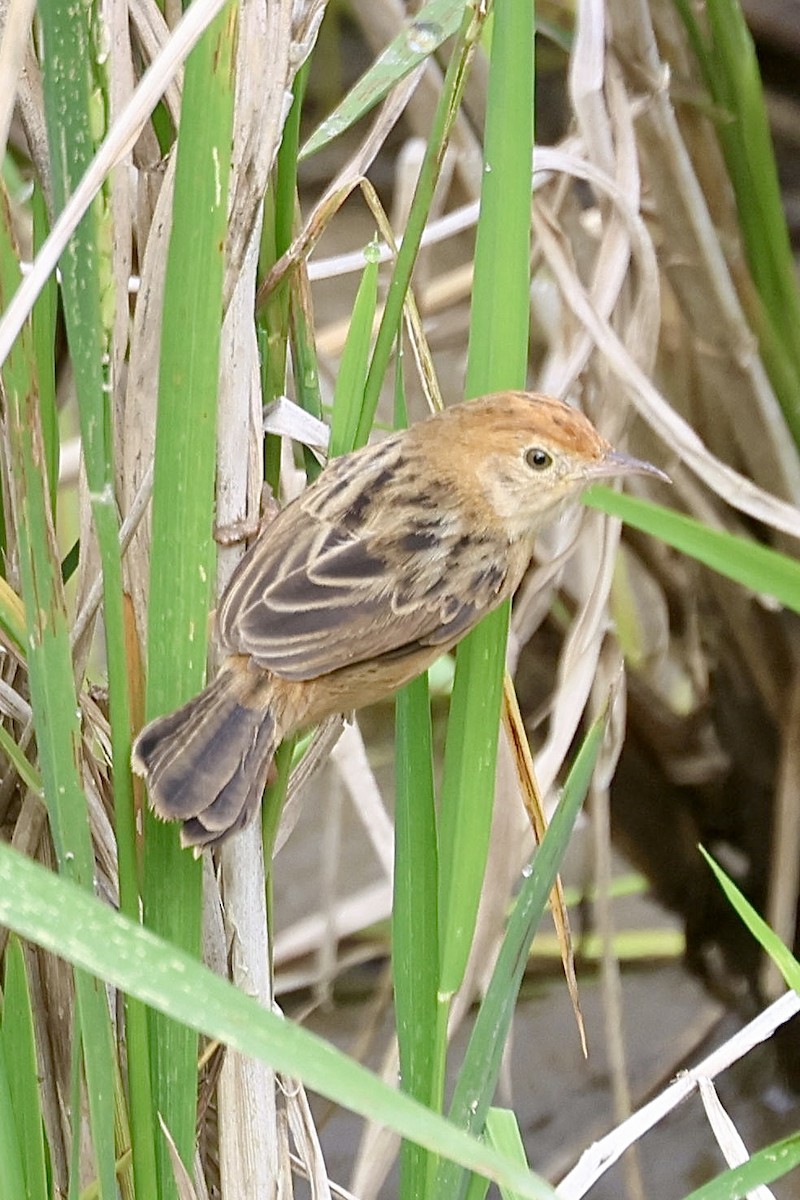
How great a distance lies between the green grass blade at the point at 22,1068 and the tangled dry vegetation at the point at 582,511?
0.57 ft

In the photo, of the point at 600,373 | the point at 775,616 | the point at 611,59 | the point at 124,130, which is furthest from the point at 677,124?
the point at 124,130

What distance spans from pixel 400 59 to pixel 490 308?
0.26 meters

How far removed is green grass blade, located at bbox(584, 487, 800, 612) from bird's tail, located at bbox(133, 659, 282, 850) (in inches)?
15.7

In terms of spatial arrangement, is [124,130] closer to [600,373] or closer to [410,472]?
[410,472]

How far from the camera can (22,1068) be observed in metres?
1.22

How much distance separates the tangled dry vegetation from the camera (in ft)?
4.14

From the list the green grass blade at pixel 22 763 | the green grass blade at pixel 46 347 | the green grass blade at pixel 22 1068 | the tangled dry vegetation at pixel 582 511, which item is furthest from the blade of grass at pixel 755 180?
the green grass blade at pixel 22 1068

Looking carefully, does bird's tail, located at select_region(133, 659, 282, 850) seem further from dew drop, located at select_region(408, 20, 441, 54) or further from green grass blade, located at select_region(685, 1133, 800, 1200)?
dew drop, located at select_region(408, 20, 441, 54)

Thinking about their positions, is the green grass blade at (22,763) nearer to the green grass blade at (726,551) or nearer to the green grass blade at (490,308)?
the green grass blade at (490,308)

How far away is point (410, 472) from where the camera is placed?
1635 mm

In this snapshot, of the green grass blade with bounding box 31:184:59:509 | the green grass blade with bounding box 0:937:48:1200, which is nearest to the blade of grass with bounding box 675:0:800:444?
the green grass blade with bounding box 31:184:59:509

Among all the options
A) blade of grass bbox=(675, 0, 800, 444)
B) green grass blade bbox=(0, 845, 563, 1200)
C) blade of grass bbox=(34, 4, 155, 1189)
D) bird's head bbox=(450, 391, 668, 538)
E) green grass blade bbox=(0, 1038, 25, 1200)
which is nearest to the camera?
green grass blade bbox=(0, 845, 563, 1200)

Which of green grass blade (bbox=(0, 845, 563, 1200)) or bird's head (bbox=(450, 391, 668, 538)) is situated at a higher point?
bird's head (bbox=(450, 391, 668, 538))

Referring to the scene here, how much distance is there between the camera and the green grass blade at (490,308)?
1.22m
